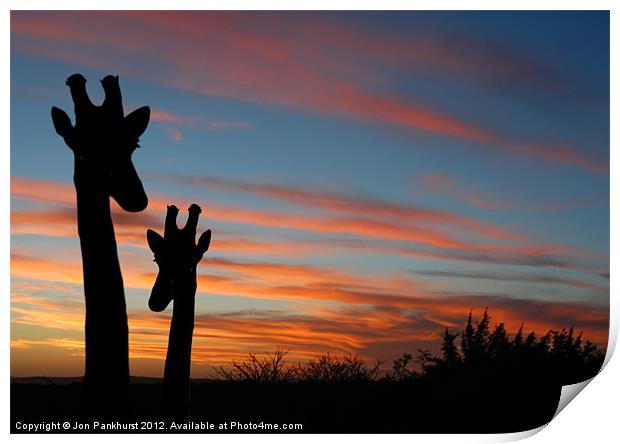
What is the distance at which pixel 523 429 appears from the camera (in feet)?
25.8

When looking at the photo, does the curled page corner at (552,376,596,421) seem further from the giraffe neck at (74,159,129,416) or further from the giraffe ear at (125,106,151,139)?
the giraffe ear at (125,106,151,139)

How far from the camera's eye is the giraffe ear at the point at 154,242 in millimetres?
8047

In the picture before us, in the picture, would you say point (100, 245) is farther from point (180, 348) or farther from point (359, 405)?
point (359, 405)

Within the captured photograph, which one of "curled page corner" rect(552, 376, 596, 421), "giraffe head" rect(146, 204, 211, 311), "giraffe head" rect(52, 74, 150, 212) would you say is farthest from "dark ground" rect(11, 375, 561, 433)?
"giraffe head" rect(52, 74, 150, 212)

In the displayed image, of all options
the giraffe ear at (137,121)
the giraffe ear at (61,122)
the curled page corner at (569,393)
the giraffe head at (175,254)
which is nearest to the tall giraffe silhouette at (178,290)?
the giraffe head at (175,254)

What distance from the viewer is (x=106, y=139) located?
7.32 meters

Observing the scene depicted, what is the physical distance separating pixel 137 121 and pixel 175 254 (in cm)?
140

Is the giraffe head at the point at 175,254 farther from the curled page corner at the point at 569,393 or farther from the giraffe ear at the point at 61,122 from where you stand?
the curled page corner at the point at 569,393

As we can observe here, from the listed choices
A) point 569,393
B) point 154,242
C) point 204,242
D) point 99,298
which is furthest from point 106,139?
point 569,393

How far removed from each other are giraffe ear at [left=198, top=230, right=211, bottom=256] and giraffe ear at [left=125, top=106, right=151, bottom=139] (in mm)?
1312

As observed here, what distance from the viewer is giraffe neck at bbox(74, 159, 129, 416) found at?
722 centimetres

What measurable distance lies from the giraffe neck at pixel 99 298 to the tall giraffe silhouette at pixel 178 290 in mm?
777
